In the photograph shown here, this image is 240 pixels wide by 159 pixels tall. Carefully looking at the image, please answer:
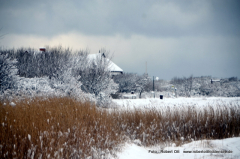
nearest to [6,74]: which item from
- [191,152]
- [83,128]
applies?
[83,128]

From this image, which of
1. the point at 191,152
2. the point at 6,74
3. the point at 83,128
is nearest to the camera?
the point at 83,128

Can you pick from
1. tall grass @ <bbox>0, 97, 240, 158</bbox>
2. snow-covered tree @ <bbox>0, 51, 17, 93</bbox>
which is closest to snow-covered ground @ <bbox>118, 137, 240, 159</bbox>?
tall grass @ <bbox>0, 97, 240, 158</bbox>

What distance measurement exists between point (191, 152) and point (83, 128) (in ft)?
12.4

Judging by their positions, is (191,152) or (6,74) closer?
(191,152)

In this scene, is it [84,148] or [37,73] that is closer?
[84,148]

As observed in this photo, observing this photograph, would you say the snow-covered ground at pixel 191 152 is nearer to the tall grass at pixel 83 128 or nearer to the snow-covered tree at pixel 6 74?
the tall grass at pixel 83 128

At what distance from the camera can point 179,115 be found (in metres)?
8.02

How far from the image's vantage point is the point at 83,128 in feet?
14.9

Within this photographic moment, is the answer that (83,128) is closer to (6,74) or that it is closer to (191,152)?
(191,152)

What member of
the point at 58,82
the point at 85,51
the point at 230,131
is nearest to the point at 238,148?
the point at 230,131

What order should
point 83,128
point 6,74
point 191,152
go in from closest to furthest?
1. point 83,128
2. point 191,152
3. point 6,74

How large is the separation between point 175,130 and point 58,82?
8.81m

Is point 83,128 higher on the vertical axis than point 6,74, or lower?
lower

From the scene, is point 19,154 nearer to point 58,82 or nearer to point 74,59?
point 58,82
